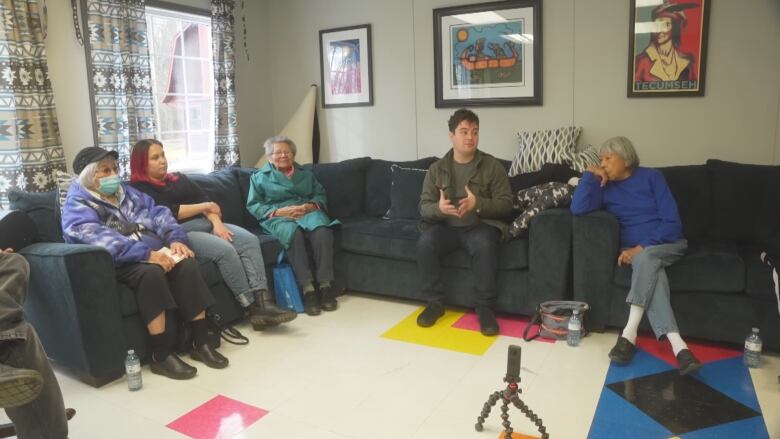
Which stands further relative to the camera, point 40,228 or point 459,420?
point 40,228

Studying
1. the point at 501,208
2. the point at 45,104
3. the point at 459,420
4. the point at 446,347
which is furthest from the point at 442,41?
the point at 459,420

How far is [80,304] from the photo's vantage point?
241cm

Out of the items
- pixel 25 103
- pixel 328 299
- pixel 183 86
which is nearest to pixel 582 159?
pixel 328 299

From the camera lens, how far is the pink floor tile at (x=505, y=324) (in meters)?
3.03

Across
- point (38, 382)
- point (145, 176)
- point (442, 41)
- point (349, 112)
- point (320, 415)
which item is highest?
point (442, 41)

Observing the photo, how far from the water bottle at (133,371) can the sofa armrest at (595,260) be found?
7.08ft

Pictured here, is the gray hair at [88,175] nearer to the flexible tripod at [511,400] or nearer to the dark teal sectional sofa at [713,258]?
the flexible tripod at [511,400]

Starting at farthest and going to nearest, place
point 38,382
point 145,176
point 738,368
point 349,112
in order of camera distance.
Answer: point 349,112 < point 145,176 < point 738,368 < point 38,382

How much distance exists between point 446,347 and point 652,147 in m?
1.93

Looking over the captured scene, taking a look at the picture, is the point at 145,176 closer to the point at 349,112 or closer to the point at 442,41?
the point at 349,112

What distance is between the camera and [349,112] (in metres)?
4.70

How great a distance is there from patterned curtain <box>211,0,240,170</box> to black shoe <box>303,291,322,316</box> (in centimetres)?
159

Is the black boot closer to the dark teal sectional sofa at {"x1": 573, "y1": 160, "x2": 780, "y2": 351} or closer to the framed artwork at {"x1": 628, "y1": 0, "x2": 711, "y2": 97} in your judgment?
the dark teal sectional sofa at {"x1": 573, "y1": 160, "x2": 780, "y2": 351}

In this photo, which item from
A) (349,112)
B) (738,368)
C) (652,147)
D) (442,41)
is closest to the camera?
(738,368)
